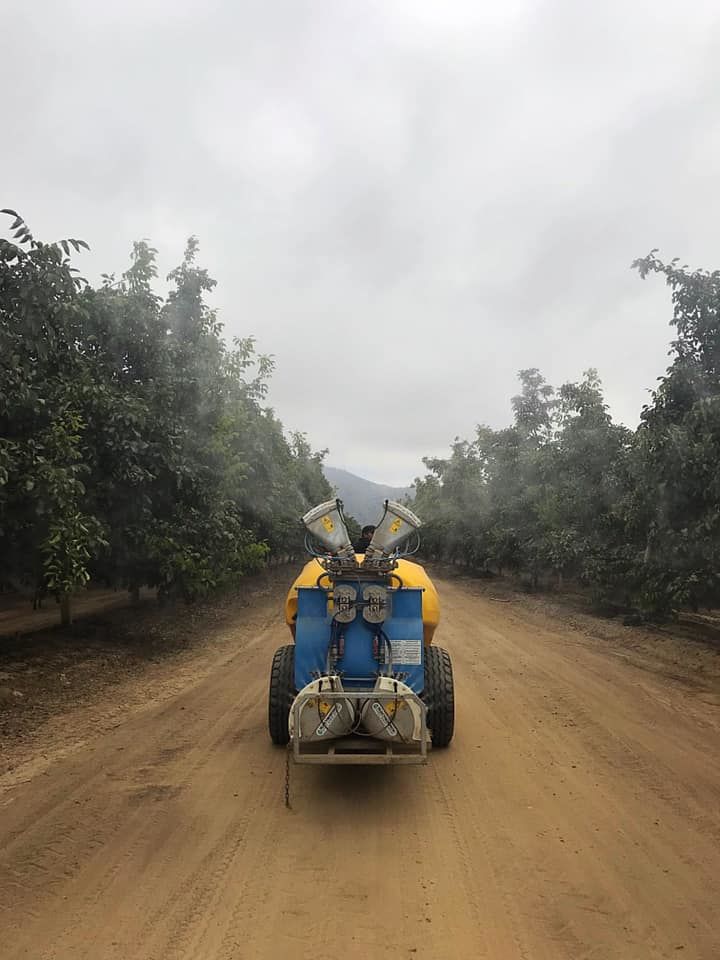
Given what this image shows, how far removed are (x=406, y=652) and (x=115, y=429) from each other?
5.66 meters

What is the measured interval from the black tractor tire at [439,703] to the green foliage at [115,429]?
434 cm

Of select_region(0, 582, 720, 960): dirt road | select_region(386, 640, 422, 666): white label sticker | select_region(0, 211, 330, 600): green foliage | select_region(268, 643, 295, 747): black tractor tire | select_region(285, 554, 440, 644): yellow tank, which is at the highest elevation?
select_region(0, 211, 330, 600): green foliage

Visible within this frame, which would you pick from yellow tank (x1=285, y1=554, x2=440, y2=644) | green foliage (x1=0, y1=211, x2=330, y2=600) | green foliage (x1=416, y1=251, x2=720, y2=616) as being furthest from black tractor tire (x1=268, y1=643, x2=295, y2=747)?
green foliage (x1=416, y1=251, x2=720, y2=616)

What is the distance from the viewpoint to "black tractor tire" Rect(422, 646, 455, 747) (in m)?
6.25

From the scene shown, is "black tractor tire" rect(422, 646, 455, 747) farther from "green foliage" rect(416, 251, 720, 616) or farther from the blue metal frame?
"green foliage" rect(416, 251, 720, 616)

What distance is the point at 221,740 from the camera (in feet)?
21.9

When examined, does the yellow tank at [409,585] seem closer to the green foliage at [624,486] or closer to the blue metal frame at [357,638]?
the blue metal frame at [357,638]

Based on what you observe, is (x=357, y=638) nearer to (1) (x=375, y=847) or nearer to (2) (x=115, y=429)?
(1) (x=375, y=847)

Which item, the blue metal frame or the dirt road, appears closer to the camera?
the dirt road

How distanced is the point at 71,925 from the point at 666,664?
395 inches

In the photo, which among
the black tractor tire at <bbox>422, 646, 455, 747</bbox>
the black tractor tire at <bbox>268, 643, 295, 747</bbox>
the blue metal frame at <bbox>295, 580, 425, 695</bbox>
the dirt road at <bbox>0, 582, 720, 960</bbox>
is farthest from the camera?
the black tractor tire at <bbox>268, 643, 295, 747</bbox>

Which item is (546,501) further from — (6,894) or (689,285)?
(6,894)

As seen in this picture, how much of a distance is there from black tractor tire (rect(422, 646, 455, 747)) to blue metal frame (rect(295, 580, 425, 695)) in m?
0.27

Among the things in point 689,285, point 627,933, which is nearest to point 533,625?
point 689,285
